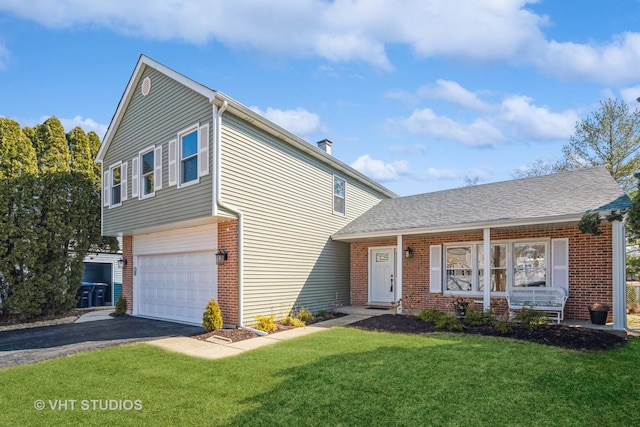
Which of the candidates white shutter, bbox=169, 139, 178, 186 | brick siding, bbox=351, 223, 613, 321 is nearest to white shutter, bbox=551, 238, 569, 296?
brick siding, bbox=351, 223, 613, 321

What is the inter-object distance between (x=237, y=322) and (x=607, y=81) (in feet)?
48.6

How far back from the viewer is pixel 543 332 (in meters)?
8.25

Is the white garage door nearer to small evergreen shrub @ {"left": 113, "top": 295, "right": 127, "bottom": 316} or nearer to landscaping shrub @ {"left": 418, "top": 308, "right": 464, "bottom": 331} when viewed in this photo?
small evergreen shrub @ {"left": 113, "top": 295, "right": 127, "bottom": 316}

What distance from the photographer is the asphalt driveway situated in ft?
24.6

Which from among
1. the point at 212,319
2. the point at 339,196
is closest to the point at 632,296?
the point at 339,196

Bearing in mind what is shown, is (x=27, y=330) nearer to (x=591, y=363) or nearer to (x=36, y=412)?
(x=36, y=412)

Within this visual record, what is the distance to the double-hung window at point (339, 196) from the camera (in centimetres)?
1416

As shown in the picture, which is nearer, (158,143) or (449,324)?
(449,324)

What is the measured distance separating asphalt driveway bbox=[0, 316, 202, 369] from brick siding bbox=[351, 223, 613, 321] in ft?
21.1

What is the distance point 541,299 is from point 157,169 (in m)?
11.0

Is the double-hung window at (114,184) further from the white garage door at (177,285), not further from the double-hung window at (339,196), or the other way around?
the double-hung window at (339,196)

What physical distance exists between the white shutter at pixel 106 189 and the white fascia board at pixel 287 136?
6.52m

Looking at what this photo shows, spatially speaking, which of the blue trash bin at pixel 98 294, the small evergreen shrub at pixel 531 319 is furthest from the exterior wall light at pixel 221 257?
the blue trash bin at pixel 98 294

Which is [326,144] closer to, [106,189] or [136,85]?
[136,85]
